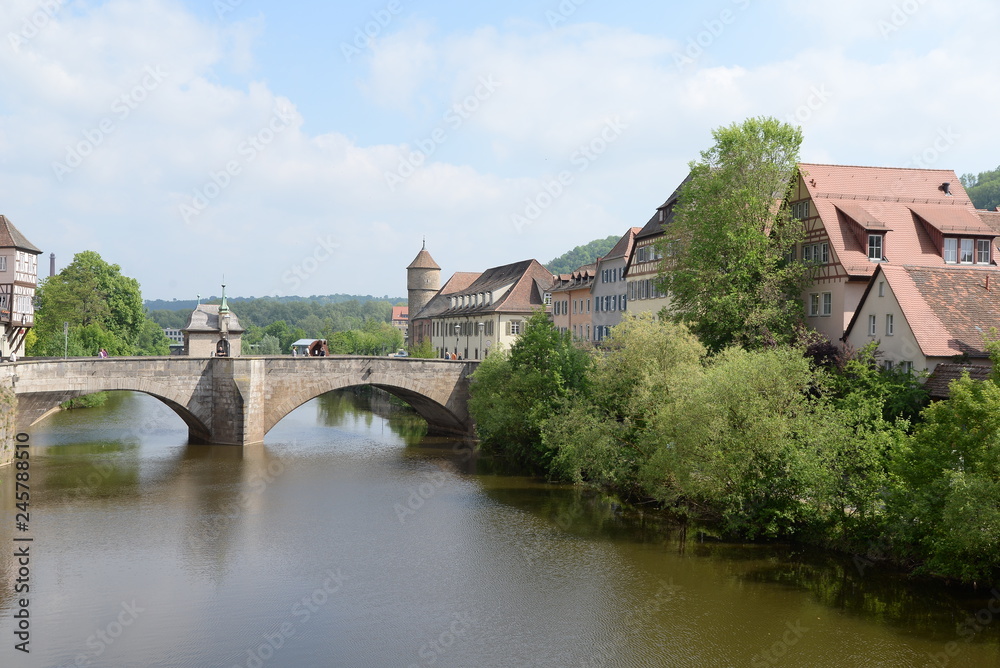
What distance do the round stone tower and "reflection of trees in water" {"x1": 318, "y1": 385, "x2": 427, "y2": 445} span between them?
1044 centimetres

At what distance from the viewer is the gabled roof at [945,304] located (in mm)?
28375

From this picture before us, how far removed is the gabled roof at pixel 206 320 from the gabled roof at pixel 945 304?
131 ft

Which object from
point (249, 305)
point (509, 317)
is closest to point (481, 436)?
point (509, 317)

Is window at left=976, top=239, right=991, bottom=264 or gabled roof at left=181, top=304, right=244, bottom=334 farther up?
window at left=976, top=239, right=991, bottom=264

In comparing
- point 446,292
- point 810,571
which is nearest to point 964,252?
point 810,571

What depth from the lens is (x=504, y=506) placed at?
1153 inches

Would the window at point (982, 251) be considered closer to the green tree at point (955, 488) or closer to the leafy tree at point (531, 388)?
the leafy tree at point (531, 388)

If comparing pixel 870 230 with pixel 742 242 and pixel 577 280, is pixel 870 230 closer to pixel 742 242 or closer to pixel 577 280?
pixel 742 242

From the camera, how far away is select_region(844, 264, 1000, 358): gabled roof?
28375mm

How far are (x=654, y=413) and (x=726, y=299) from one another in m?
7.07

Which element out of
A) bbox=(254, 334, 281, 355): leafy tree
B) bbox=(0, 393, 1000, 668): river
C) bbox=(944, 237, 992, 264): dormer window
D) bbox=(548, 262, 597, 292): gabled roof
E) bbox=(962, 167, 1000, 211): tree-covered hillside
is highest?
bbox=(962, 167, 1000, 211): tree-covered hillside

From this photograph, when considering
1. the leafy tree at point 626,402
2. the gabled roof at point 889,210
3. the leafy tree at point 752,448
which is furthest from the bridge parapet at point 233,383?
the leafy tree at point 752,448

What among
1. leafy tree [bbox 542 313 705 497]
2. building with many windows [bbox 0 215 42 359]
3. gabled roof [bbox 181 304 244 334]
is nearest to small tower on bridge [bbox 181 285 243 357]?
gabled roof [bbox 181 304 244 334]

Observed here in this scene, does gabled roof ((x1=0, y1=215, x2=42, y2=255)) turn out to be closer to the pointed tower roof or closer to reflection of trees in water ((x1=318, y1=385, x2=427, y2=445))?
reflection of trees in water ((x1=318, y1=385, x2=427, y2=445))
